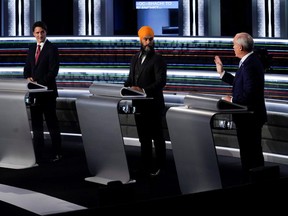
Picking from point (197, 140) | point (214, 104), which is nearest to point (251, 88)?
point (214, 104)

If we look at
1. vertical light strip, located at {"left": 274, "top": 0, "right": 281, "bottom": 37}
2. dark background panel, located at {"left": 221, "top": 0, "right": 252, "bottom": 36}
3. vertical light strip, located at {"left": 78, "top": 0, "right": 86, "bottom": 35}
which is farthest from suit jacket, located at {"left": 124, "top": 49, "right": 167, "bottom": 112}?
vertical light strip, located at {"left": 78, "top": 0, "right": 86, "bottom": 35}

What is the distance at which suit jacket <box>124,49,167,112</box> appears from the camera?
275 inches

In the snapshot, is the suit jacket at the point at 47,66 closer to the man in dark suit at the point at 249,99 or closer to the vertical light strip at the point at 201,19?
the vertical light strip at the point at 201,19

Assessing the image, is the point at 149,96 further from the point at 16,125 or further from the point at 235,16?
the point at 235,16

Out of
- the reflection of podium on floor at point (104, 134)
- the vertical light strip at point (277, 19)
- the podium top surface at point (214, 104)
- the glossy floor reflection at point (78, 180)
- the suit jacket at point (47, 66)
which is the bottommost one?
the glossy floor reflection at point (78, 180)

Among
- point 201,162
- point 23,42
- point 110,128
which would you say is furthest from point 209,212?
point 23,42

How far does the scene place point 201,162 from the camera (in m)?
5.79

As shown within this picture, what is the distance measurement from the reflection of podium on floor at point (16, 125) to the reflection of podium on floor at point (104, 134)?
2.49 feet

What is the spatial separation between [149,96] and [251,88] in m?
1.41

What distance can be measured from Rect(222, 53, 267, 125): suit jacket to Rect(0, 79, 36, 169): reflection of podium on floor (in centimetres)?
244

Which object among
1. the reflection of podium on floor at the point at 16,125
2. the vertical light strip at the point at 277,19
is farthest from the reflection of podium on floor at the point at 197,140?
the vertical light strip at the point at 277,19

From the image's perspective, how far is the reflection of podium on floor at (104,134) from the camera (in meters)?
6.66

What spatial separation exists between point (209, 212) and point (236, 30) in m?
6.52

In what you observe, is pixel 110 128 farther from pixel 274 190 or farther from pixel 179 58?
pixel 274 190
